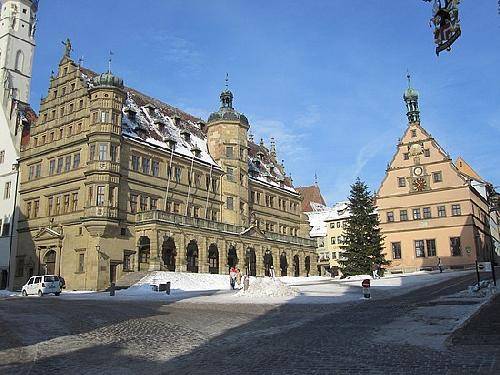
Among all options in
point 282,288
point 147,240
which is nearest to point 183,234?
point 147,240

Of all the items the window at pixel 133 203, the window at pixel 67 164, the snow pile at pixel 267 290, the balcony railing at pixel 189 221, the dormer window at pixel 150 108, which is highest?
the dormer window at pixel 150 108

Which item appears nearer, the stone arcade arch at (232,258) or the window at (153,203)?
the window at (153,203)

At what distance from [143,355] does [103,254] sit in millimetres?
34947

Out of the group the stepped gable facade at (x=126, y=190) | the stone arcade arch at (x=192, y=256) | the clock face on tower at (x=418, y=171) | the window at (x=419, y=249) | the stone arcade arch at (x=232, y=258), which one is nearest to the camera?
the stepped gable facade at (x=126, y=190)

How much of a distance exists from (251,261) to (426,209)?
23.0m

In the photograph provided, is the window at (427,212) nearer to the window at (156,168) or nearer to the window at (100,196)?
the window at (156,168)

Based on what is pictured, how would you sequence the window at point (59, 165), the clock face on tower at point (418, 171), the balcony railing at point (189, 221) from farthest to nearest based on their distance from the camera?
the clock face on tower at point (418, 171)
the window at point (59, 165)
the balcony railing at point (189, 221)

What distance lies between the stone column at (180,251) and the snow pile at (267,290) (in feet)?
62.9

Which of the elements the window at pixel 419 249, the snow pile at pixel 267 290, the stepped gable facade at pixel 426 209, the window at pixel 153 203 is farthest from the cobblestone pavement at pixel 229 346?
the window at pixel 419 249

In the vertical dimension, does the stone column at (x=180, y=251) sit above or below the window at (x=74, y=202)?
below

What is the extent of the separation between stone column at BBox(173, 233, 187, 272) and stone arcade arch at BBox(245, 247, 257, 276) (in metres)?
11.1

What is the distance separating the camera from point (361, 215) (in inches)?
2121

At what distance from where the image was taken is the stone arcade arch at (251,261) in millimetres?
59000

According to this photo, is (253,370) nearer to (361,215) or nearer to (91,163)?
(91,163)
